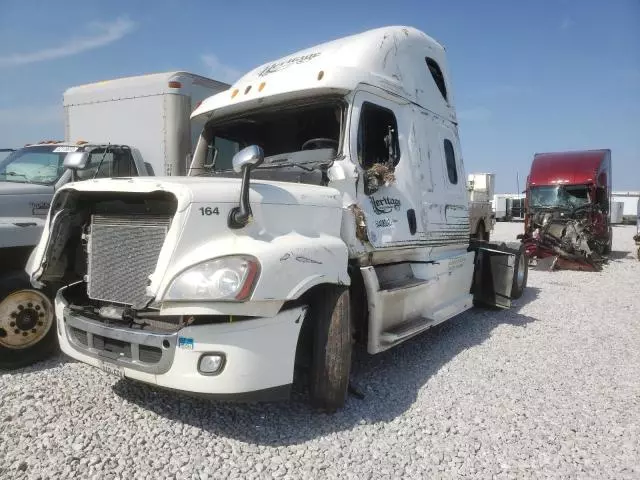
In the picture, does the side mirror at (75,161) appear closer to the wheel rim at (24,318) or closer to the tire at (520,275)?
the wheel rim at (24,318)

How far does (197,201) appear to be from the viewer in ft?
10.0

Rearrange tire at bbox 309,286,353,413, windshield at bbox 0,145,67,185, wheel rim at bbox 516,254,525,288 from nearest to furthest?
tire at bbox 309,286,353,413, windshield at bbox 0,145,67,185, wheel rim at bbox 516,254,525,288

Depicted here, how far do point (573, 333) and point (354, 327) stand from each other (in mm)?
3827

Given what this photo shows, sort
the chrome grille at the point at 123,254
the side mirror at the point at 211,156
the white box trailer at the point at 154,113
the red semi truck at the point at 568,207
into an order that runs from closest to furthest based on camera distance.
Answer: the chrome grille at the point at 123,254 → the side mirror at the point at 211,156 → the white box trailer at the point at 154,113 → the red semi truck at the point at 568,207

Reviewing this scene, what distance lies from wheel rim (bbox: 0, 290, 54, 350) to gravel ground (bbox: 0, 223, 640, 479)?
30 cm

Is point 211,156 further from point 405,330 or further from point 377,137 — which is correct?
point 405,330

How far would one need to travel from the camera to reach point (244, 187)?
3119mm

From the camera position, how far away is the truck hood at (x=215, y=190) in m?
3.08

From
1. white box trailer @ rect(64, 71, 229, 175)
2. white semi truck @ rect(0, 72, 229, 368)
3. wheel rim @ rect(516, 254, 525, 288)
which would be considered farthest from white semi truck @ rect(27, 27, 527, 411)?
wheel rim @ rect(516, 254, 525, 288)

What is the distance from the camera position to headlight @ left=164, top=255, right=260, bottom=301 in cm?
289

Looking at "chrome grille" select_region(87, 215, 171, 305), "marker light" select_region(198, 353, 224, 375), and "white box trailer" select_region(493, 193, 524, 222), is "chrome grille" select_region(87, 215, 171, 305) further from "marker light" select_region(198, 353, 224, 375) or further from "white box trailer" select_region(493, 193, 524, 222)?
"white box trailer" select_region(493, 193, 524, 222)

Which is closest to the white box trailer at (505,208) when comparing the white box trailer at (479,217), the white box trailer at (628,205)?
the white box trailer at (628,205)

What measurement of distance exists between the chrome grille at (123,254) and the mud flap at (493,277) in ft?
17.7

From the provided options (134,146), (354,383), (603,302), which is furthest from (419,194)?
(603,302)
